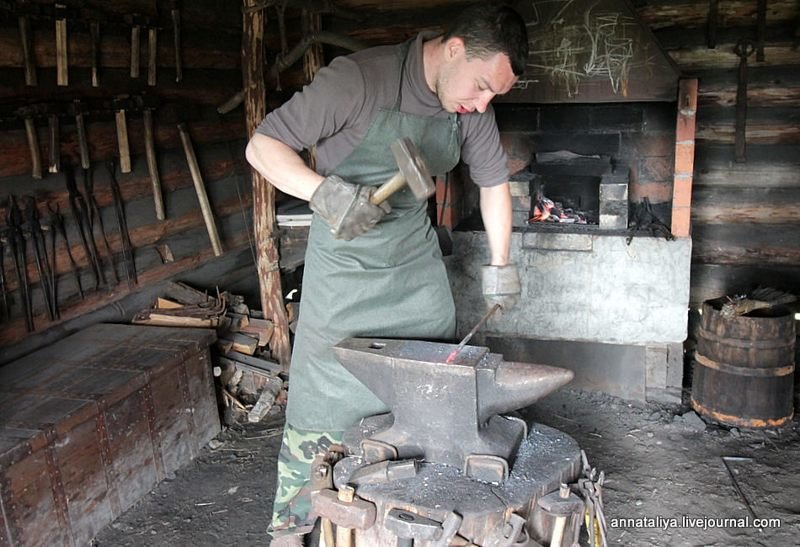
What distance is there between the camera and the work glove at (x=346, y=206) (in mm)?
1863

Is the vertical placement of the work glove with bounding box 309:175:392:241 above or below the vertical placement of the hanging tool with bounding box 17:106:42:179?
below

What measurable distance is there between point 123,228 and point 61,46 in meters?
0.96

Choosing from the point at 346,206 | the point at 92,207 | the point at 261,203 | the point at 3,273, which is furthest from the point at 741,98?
the point at 3,273

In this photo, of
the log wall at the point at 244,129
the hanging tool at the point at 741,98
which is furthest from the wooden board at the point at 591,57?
Result: the hanging tool at the point at 741,98

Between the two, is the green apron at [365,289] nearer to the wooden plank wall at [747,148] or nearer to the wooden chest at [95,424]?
the wooden chest at [95,424]

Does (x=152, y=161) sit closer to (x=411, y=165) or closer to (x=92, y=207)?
(x=92, y=207)

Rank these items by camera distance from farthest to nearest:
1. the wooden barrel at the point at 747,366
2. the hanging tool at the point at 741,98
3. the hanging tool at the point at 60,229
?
the hanging tool at the point at 741,98 → the wooden barrel at the point at 747,366 → the hanging tool at the point at 60,229

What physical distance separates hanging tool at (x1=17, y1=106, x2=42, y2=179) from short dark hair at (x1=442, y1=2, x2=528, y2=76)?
2.12m

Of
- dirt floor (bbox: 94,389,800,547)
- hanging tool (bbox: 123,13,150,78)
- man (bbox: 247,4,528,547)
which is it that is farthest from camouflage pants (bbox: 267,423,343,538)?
hanging tool (bbox: 123,13,150,78)

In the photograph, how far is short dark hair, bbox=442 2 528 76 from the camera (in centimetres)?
199

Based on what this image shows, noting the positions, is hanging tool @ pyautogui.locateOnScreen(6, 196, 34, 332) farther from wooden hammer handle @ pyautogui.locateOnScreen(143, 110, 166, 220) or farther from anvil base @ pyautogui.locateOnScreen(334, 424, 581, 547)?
anvil base @ pyautogui.locateOnScreen(334, 424, 581, 547)

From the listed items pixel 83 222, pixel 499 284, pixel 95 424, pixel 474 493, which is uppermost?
pixel 83 222

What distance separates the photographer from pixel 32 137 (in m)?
3.17

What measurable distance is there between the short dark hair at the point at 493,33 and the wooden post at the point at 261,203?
6.95 ft
